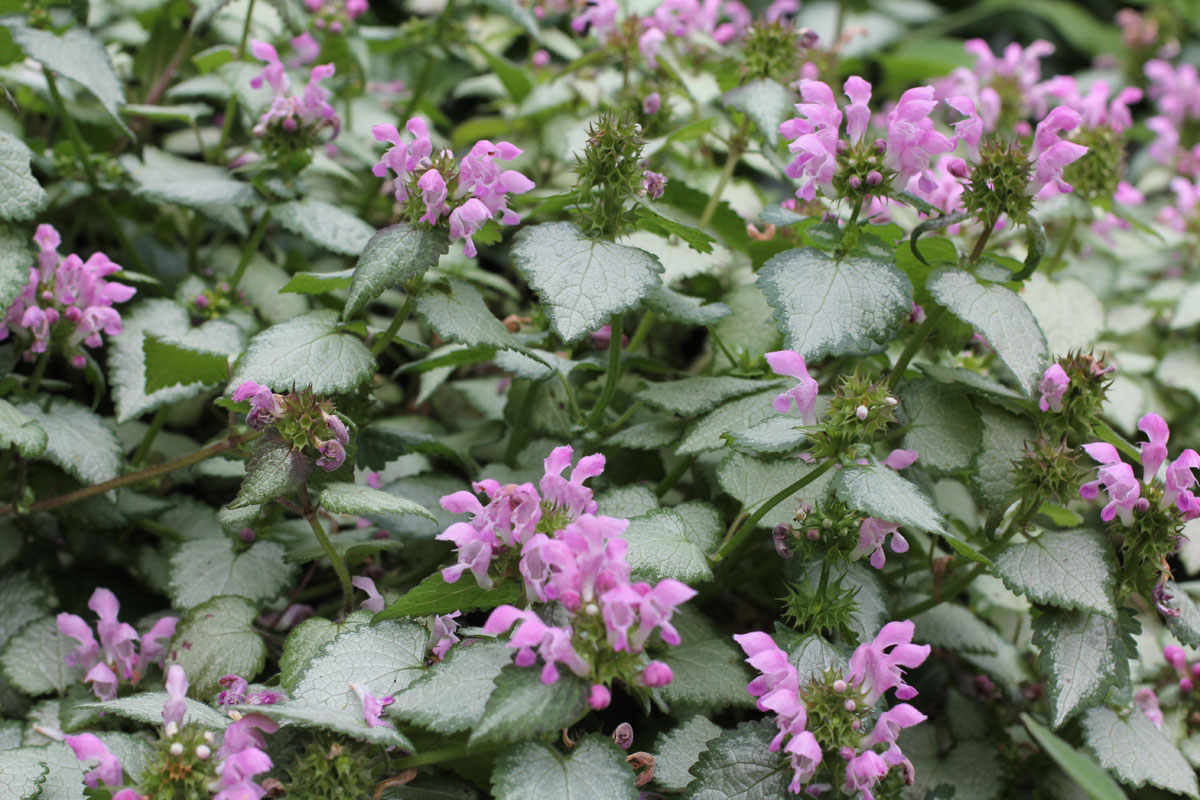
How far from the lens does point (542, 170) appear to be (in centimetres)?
208

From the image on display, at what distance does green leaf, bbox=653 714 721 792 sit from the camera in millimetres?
1035

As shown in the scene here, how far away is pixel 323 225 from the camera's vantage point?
4.78ft

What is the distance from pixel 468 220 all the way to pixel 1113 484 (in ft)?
2.57

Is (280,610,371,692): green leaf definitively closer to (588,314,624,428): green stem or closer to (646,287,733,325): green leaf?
(588,314,624,428): green stem

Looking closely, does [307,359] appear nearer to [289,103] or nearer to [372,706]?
[372,706]

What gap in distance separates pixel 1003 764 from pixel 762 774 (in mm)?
571

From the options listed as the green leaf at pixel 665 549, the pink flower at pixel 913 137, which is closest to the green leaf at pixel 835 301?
the pink flower at pixel 913 137

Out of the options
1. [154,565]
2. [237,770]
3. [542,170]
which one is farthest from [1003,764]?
[542,170]

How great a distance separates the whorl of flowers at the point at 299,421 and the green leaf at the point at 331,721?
255mm

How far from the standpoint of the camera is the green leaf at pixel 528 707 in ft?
2.60

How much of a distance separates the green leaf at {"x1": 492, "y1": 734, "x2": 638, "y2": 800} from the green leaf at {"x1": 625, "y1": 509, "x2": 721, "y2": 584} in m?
0.19

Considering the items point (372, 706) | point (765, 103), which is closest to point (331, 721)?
point (372, 706)

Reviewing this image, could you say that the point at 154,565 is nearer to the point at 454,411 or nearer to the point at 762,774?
the point at 454,411

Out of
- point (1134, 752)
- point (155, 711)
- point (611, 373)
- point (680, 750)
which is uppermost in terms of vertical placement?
point (611, 373)
